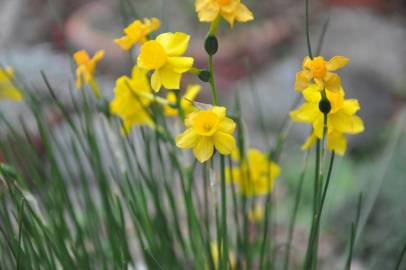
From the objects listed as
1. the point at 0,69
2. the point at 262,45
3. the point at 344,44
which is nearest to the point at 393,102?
the point at 344,44

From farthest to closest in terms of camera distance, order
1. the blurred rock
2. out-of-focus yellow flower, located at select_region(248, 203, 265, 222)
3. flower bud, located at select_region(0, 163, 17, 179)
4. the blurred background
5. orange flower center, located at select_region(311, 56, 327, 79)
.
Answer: the blurred rock < the blurred background < out-of-focus yellow flower, located at select_region(248, 203, 265, 222) < flower bud, located at select_region(0, 163, 17, 179) < orange flower center, located at select_region(311, 56, 327, 79)

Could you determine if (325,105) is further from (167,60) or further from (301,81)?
(167,60)

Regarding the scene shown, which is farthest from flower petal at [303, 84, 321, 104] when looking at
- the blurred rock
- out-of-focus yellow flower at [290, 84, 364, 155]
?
the blurred rock

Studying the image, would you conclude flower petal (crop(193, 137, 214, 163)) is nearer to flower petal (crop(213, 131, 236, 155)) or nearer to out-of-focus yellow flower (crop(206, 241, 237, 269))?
flower petal (crop(213, 131, 236, 155))

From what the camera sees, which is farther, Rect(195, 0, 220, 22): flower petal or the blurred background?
the blurred background

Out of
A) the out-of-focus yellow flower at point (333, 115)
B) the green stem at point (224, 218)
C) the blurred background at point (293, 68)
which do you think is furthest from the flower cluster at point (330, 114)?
the blurred background at point (293, 68)
